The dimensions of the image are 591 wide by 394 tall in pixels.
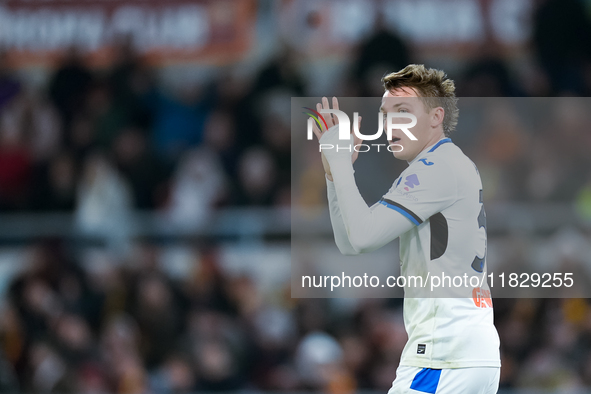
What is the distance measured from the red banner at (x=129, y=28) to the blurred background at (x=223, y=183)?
0.02m

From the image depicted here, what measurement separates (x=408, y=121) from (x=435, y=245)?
529 mm

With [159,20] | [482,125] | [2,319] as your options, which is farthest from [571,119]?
[2,319]

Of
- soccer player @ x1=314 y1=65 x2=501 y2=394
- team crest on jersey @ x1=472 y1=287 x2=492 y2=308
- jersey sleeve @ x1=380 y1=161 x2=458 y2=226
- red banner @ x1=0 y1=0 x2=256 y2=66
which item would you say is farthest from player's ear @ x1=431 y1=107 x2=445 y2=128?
red banner @ x1=0 y1=0 x2=256 y2=66

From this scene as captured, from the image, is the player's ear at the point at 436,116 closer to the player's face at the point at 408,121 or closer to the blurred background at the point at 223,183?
the player's face at the point at 408,121

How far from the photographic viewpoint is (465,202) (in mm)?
3109

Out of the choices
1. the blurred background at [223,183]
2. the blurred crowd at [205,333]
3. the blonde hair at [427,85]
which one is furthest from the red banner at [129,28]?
the blonde hair at [427,85]

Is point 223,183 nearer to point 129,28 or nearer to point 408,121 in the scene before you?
point 129,28

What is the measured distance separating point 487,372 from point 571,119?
18.8 feet

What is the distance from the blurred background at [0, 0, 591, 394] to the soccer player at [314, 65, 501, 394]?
4.18 meters

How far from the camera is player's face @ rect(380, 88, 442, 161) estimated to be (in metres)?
3.25

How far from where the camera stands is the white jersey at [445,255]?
9.93 feet

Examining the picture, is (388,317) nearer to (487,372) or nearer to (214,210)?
(214,210)

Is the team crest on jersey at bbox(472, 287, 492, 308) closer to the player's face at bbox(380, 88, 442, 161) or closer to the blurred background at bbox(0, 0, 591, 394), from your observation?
the player's face at bbox(380, 88, 442, 161)

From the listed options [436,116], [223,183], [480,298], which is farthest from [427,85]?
[223,183]
